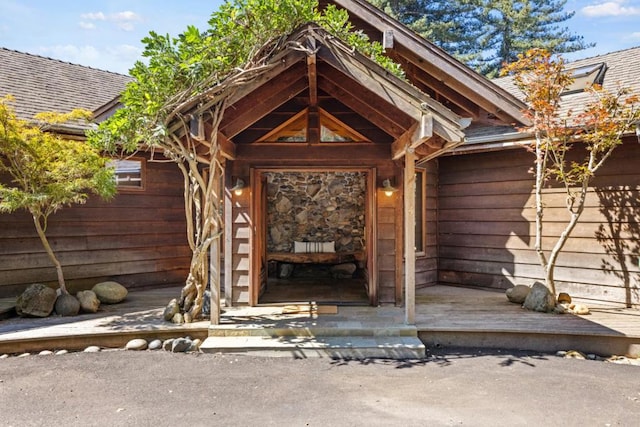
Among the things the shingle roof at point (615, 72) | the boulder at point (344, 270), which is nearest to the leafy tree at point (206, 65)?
the shingle roof at point (615, 72)

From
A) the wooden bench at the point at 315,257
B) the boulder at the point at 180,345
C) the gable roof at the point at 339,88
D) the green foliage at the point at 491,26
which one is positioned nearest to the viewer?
the gable roof at the point at 339,88

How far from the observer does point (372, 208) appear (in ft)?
18.7

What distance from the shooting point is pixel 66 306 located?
17.4 ft

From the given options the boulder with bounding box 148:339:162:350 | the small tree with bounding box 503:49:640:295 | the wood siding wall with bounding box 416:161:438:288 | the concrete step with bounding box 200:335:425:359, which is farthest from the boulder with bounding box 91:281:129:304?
the small tree with bounding box 503:49:640:295

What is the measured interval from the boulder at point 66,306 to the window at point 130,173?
2.30 m

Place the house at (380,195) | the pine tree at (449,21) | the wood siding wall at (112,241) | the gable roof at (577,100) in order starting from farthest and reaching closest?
the pine tree at (449,21)
the gable roof at (577,100)
the wood siding wall at (112,241)
the house at (380,195)

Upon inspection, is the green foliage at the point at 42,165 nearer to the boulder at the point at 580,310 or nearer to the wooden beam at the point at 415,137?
the wooden beam at the point at 415,137

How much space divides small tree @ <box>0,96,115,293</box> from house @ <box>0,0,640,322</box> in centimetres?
137

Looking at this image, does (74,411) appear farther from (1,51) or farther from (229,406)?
(1,51)

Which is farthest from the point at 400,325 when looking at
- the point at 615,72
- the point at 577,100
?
the point at 615,72

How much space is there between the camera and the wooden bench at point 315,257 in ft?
26.7

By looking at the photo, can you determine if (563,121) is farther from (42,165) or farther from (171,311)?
(42,165)

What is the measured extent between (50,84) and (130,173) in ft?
8.42

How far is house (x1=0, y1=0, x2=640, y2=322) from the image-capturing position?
15.4 ft
